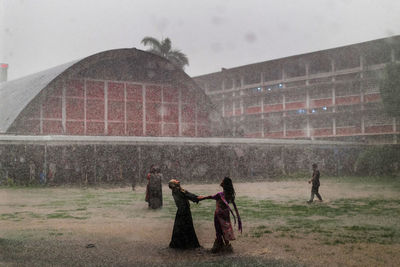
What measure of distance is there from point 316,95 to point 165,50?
14.6 m

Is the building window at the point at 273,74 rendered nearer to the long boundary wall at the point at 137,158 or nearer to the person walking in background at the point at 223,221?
the long boundary wall at the point at 137,158

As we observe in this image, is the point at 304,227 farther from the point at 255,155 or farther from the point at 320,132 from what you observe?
the point at 320,132

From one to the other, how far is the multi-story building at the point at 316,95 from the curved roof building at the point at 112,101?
17.7ft

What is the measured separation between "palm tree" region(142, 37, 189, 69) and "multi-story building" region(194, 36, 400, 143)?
466cm

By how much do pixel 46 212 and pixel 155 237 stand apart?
5.44 metres

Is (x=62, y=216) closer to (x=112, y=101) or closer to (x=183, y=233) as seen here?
(x=183, y=233)

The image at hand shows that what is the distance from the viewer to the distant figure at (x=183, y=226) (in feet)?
26.3

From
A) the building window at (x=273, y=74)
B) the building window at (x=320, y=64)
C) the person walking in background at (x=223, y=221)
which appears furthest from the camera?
the building window at (x=273, y=74)

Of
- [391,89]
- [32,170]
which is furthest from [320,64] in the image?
[32,170]

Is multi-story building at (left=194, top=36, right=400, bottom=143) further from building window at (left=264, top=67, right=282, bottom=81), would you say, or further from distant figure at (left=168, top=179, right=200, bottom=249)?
distant figure at (left=168, top=179, right=200, bottom=249)

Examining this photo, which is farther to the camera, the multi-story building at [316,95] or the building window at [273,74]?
the building window at [273,74]

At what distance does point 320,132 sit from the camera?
135 ft

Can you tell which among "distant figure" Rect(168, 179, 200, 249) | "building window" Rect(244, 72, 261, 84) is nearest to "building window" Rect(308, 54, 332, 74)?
"building window" Rect(244, 72, 261, 84)

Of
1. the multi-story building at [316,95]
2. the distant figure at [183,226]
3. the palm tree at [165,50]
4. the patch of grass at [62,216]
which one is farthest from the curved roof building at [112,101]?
the distant figure at [183,226]
